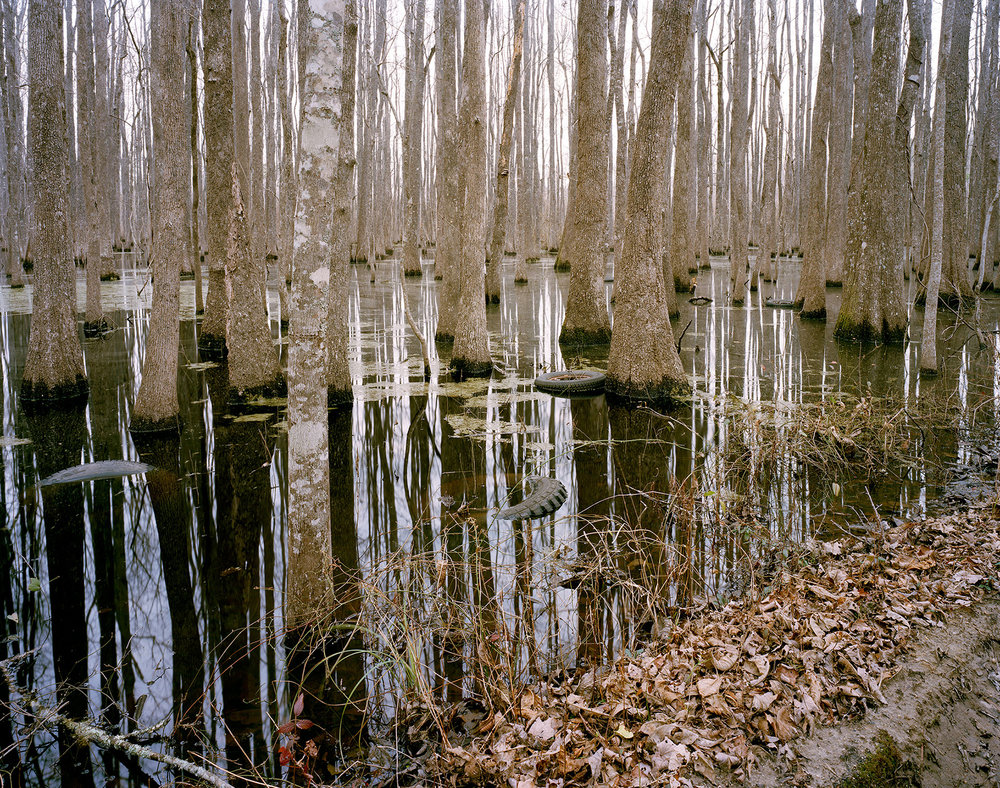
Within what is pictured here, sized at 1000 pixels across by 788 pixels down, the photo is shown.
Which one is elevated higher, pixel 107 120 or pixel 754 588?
pixel 107 120

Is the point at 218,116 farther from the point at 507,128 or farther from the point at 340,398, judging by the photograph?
the point at 507,128

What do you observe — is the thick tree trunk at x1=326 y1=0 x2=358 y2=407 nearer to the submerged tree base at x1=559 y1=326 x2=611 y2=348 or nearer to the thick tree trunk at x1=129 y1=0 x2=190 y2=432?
the thick tree trunk at x1=129 y1=0 x2=190 y2=432

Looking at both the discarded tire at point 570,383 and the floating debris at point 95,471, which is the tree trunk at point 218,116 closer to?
the floating debris at point 95,471

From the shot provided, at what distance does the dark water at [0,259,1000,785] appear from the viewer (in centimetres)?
290

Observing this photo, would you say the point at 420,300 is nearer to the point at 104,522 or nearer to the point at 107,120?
the point at 107,120

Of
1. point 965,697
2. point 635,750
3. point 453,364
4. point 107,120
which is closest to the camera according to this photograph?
point 635,750

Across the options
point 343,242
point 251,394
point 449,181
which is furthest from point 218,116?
point 449,181

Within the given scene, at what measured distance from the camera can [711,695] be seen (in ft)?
8.55

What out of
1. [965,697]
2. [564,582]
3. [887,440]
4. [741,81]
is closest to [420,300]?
[741,81]

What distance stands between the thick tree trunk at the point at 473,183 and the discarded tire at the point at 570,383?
3.82 feet

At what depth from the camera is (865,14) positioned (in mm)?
15633

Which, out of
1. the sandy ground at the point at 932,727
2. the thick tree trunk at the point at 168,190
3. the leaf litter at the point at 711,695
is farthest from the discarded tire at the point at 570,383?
the sandy ground at the point at 932,727

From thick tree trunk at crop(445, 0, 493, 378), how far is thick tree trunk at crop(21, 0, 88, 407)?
4.42 meters

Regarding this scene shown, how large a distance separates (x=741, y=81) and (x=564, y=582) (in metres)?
13.5
